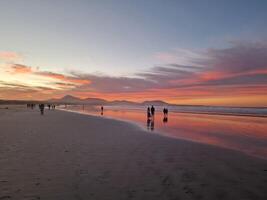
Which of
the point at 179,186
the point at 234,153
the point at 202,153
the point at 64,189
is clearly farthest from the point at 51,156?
the point at 234,153

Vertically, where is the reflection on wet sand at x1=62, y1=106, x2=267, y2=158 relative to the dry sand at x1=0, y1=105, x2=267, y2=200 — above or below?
above

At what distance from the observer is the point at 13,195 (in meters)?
6.51

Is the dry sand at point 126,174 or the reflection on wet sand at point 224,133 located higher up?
the reflection on wet sand at point 224,133

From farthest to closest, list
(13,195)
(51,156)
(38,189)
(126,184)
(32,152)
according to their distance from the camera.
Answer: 1. (32,152)
2. (51,156)
3. (126,184)
4. (38,189)
5. (13,195)

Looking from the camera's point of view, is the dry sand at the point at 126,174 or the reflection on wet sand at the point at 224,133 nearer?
the dry sand at the point at 126,174

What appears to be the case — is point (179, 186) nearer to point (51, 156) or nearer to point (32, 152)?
point (51, 156)

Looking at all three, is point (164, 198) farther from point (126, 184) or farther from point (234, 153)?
point (234, 153)

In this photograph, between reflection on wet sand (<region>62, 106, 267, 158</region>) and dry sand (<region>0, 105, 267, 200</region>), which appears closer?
dry sand (<region>0, 105, 267, 200</region>)

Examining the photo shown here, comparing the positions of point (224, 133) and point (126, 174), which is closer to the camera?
point (126, 174)

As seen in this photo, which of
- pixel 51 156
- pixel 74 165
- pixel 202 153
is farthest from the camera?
pixel 202 153

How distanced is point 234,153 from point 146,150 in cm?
468

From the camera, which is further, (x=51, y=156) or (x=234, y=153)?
(x=234, y=153)

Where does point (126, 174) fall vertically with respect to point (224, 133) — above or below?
below

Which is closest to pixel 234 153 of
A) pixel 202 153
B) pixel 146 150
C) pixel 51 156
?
pixel 202 153
